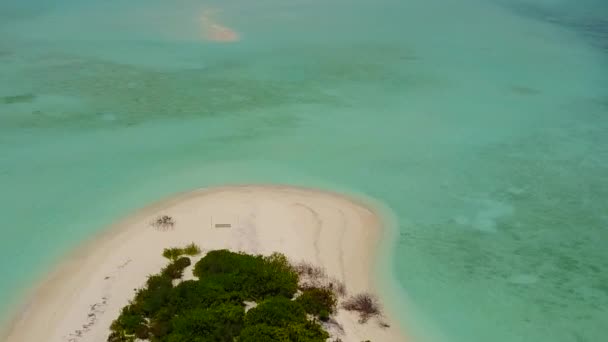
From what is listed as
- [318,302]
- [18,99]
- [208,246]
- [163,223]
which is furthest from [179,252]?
[18,99]

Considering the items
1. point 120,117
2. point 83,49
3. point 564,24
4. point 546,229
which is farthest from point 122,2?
point 546,229

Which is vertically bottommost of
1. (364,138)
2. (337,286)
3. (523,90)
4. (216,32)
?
(337,286)

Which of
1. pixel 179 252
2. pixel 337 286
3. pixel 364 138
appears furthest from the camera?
pixel 364 138

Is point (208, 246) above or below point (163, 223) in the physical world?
below

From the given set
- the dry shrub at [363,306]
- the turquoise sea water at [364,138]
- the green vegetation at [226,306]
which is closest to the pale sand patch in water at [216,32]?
the turquoise sea water at [364,138]

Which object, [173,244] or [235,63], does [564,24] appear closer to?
[235,63]

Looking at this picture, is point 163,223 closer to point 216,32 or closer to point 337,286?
point 337,286
